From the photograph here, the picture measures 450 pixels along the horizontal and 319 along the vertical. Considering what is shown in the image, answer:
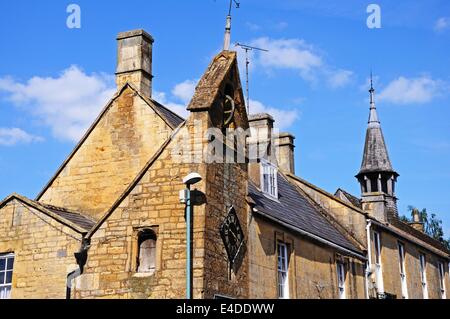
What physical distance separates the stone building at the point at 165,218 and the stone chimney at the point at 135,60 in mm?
36

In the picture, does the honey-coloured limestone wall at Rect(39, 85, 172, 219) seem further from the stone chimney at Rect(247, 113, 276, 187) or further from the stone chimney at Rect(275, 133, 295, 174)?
the stone chimney at Rect(275, 133, 295, 174)

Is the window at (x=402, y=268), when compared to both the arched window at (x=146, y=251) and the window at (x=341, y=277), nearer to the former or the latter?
the window at (x=341, y=277)

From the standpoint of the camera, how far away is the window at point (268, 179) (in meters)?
23.6

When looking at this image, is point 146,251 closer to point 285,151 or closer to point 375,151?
point 285,151

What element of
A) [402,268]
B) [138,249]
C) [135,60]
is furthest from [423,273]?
[138,249]

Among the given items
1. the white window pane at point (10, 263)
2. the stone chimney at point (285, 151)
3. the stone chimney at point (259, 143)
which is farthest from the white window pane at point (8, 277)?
the stone chimney at point (285, 151)

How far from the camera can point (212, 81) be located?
17.9 metres

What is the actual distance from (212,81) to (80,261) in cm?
536

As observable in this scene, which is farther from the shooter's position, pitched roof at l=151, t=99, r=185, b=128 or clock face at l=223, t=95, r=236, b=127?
pitched roof at l=151, t=99, r=185, b=128

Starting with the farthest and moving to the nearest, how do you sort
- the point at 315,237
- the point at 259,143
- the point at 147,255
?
the point at 259,143
the point at 315,237
the point at 147,255

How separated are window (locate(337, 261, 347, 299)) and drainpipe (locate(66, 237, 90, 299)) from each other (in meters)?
9.64

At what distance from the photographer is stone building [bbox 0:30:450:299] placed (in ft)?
54.9

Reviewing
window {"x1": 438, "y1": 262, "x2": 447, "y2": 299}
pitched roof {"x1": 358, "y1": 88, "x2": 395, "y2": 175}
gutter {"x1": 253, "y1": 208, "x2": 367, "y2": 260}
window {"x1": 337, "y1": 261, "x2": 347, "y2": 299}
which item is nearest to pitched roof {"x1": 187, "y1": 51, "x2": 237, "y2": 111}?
gutter {"x1": 253, "y1": 208, "x2": 367, "y2": 260}
